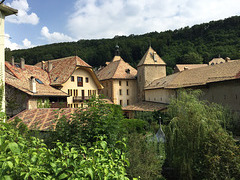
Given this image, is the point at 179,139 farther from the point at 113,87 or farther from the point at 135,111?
the point at 113,87

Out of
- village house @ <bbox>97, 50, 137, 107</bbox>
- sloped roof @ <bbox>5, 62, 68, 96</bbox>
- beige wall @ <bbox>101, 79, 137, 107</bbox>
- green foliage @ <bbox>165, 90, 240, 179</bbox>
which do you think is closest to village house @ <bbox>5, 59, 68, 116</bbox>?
sloped roof @ <bbox>5, 62, 68, 96</bbox>

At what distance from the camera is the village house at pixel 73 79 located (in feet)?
99.7

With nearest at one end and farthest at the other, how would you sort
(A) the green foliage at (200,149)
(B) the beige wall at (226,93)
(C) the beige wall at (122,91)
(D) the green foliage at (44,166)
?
(D) the green foliage at (44,166) < (A) the green foliage at (200,149) < (B) the beige wall at (226,93) < (C) the beige wall at (122,91)

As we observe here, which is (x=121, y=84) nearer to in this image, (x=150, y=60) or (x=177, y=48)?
(x=150, y=60)

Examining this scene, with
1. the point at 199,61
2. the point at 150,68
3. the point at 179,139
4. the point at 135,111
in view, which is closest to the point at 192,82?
the point at 135,111

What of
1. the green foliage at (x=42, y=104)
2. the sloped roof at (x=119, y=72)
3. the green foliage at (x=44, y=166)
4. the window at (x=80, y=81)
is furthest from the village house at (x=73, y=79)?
the green foliage at (x=44, y=166)

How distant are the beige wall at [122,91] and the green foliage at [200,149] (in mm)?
31112

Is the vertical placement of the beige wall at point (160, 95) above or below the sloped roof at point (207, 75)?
below

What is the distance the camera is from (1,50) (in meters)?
12.2

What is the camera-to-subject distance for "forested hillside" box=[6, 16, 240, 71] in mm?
85750

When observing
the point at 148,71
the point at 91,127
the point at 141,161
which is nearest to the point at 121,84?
the point at 148,71

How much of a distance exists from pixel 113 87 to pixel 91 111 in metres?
36.0

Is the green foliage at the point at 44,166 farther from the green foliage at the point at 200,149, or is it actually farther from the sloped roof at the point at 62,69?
the sloped roof at the point at 62,69

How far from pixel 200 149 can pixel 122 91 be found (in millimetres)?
34096
